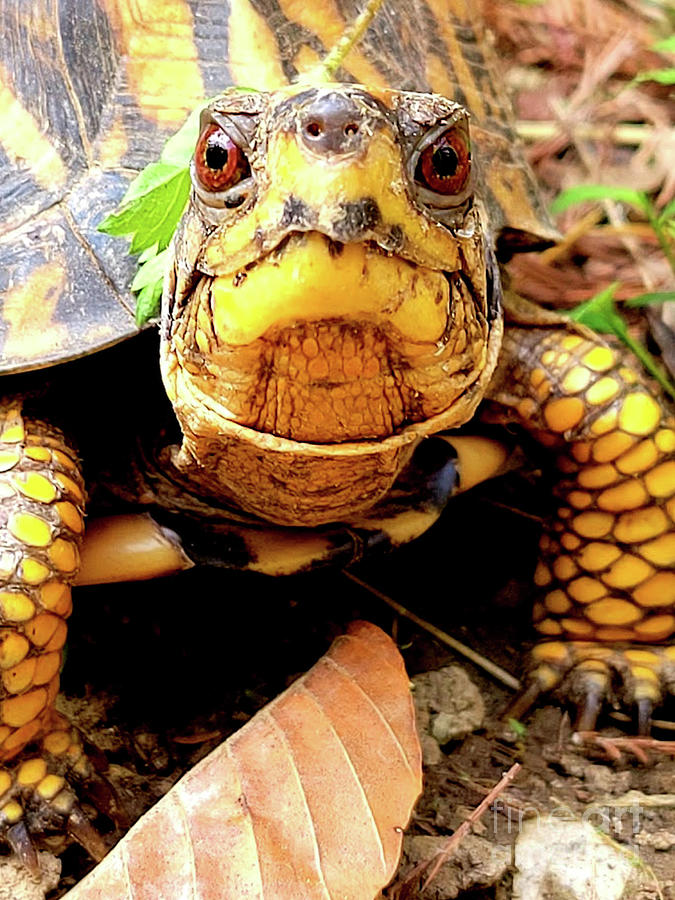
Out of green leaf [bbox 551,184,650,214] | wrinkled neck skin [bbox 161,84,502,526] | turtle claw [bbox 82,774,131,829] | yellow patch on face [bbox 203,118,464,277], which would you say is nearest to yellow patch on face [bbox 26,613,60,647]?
turtle claw [bbox 82,774,131,829]

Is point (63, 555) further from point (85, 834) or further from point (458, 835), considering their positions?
point (458, 835)

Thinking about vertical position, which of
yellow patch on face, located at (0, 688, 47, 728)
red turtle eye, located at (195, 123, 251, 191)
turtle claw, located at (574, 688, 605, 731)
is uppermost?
red turtle eye, located at (195, 123, 251, 191)

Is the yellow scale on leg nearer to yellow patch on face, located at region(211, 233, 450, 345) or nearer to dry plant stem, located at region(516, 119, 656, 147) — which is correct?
yellow patch on face, located at region(211, 233, 450, 345)

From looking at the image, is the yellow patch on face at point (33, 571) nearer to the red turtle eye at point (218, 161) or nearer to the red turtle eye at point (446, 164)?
the red turtle eye at point (218, 161)

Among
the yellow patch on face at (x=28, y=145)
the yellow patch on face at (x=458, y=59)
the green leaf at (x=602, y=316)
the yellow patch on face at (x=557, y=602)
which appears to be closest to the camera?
the yellow patch on face at (x=28, y=145)

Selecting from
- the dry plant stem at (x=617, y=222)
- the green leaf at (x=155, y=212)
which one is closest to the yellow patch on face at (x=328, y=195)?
the green leaf at (x=155, y=212)

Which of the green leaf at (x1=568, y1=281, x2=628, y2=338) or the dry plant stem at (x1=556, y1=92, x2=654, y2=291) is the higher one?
the green leaf at (x1=568, y1=281, x2=628, y2=338)

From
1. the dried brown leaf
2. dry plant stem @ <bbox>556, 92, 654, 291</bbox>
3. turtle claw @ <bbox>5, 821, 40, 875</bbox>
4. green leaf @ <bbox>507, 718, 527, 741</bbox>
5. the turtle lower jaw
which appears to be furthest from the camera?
dry plant stem @ <bbox>556, 92, 654, 291</bbox>
